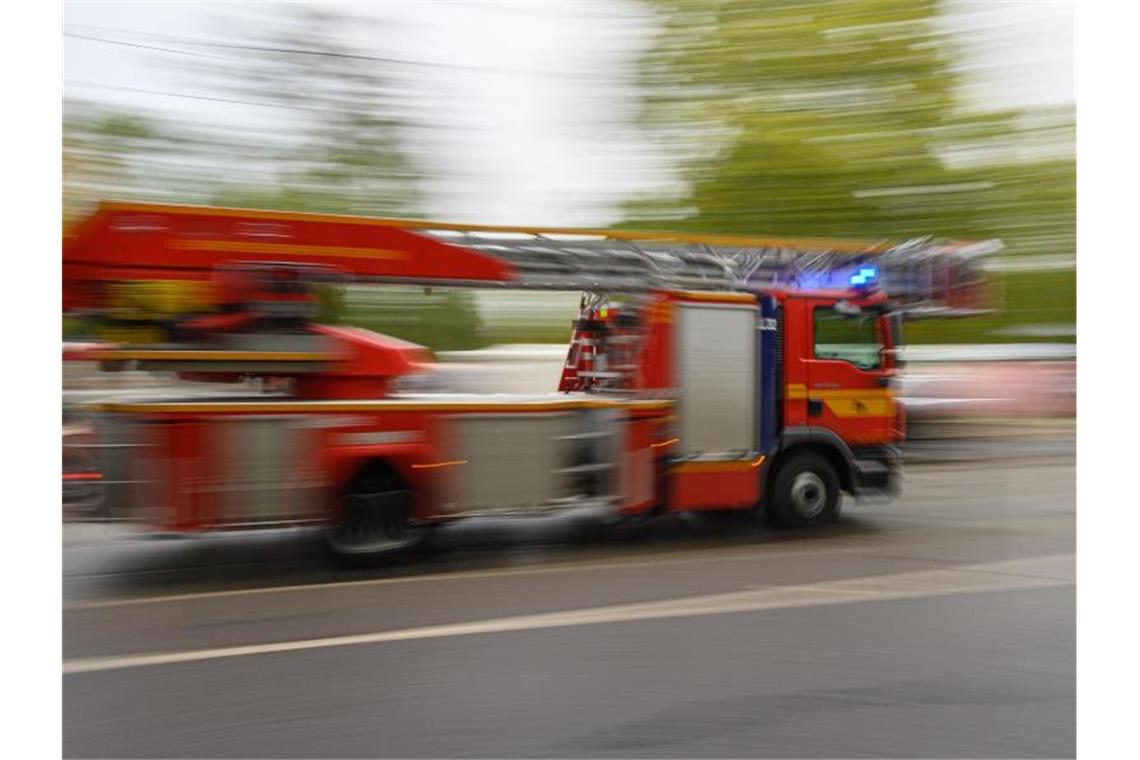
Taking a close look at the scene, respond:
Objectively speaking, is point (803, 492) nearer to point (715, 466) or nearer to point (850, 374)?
point (715, 466)

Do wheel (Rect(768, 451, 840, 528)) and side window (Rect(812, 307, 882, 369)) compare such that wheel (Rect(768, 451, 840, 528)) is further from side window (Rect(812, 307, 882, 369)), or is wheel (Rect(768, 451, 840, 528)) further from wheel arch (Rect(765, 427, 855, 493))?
side window (Rect(812, 307, 882, 369))

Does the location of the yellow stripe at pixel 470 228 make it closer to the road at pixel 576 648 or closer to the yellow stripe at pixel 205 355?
the yellow stripe at pixel 205 355

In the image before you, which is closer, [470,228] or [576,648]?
[576,648]

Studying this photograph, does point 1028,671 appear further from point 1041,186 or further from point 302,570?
point 1041,186

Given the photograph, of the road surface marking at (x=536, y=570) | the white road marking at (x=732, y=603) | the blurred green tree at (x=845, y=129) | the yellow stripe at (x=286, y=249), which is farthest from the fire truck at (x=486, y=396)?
the blurred green tree at (x=845, y=129)

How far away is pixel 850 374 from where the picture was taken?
8297mm

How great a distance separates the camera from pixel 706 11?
14570mm

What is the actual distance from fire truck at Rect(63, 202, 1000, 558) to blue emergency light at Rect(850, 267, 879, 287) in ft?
0.06

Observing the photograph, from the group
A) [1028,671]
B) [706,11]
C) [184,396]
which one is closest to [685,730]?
[1028,671]

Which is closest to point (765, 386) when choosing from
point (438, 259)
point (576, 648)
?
point (438, 259)

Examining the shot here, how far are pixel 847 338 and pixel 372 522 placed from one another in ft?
14.9

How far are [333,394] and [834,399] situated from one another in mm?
4438

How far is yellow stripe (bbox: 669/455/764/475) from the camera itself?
7824mm

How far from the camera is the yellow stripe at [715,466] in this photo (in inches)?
308
